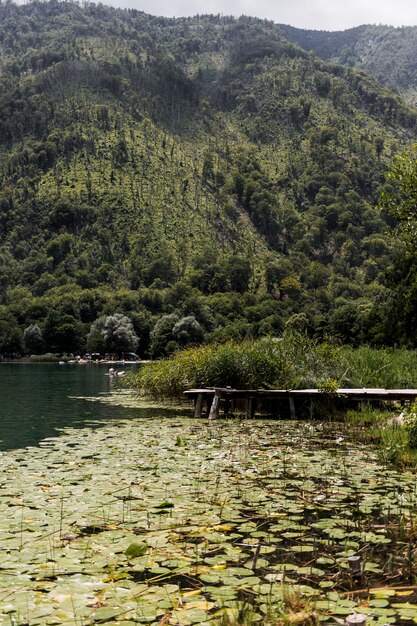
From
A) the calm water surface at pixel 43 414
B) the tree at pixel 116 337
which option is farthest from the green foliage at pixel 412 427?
the tree at pixel 116 337

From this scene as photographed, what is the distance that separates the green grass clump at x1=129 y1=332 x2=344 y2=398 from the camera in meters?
27.6

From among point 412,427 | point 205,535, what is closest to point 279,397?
point 412,427

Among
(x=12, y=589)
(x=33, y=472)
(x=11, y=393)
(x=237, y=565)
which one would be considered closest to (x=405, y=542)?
(x=237, y=565)

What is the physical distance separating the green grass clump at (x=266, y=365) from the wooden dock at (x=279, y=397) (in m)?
0.83

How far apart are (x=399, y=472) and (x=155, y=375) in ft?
77.2

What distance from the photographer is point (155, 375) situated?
36.7 meters

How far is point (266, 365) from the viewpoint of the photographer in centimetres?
2797

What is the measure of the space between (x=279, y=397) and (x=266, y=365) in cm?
239

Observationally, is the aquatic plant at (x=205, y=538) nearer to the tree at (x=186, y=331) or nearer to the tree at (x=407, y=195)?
the tree at (x=407, y=195)

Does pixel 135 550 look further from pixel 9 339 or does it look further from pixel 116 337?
pixel 9 339

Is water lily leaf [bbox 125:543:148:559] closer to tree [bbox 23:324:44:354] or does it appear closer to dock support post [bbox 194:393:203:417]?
dock support post [bbox 194:393:203:417]

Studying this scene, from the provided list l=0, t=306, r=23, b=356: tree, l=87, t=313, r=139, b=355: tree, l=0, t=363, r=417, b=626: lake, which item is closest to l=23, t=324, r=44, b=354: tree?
l=0, t=306, r=23, b=356: tree

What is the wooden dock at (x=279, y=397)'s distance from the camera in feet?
76.3

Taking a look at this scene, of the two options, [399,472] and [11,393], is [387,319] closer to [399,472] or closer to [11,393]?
[11,393]
